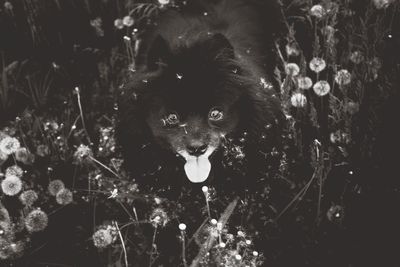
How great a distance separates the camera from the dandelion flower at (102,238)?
8.13ft

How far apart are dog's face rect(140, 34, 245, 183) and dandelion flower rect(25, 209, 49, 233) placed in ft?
2.45

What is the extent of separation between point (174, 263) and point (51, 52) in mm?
2088

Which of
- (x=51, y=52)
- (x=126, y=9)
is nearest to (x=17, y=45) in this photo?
(x=51, y=52)

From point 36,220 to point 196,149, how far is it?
3.01ft

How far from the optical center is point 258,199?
2711 mm

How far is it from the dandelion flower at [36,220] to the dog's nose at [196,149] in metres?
0.83

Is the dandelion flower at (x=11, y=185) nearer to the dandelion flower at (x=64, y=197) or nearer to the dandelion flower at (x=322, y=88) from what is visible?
the dandelion flower at (x=64, y=197)

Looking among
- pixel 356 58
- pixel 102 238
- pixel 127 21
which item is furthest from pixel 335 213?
pixel 127 21

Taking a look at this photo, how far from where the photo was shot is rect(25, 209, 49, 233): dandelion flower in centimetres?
259

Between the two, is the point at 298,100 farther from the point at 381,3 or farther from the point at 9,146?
the point at 9,146

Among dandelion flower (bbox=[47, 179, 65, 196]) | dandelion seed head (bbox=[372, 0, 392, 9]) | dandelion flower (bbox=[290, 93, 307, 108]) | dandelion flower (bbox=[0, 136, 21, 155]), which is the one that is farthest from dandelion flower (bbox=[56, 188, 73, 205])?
dandelion seed head (bbox=[372, 0, 392, 9])

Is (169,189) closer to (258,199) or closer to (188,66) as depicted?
(258,199)

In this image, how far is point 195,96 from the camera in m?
2.51

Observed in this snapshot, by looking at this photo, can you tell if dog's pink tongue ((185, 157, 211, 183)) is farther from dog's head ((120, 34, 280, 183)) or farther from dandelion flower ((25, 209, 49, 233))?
dandelion flower ((25, 209, 49, 233))
